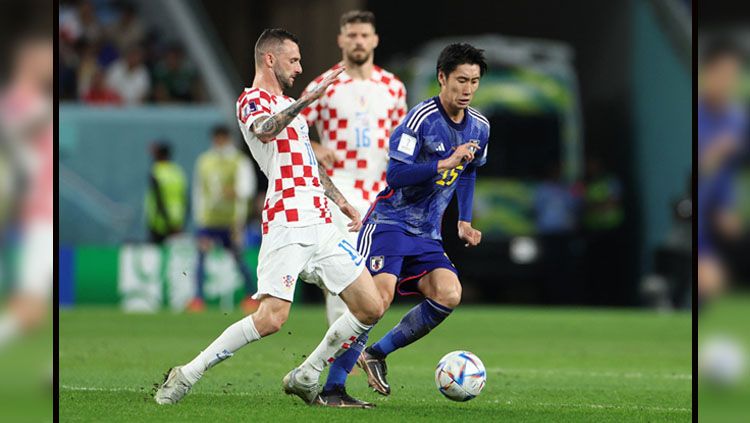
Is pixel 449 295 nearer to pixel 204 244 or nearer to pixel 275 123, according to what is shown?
pixel 275 123

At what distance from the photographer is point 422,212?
6578mm

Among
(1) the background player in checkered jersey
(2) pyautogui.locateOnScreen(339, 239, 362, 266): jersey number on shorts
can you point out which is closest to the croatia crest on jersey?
(2) pyautogui.locateOnScreen(339, 239, 362, 266): jersey number on shorts

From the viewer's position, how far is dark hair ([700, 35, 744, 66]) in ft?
7.34

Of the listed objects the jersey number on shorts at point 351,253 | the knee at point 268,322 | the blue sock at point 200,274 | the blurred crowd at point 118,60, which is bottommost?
the blue sock at point 200,274

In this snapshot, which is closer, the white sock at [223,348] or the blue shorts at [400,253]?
the white sock at [223,348]

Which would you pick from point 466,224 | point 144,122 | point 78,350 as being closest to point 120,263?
point 144,122

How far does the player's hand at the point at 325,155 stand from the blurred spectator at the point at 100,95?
40.7ft

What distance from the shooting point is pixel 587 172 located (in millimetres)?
20281

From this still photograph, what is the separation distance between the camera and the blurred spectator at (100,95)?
19938 mm

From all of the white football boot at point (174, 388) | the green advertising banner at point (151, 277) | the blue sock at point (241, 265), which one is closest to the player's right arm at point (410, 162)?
the white football boot at point (174, 388)

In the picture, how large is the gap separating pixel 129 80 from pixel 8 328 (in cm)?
1850

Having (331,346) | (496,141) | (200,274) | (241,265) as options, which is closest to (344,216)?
(331,346)

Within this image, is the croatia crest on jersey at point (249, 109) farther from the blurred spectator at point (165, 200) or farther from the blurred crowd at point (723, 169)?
the blurred spectator at point (165, 200)

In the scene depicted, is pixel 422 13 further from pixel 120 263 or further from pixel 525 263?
pixel 120 263
